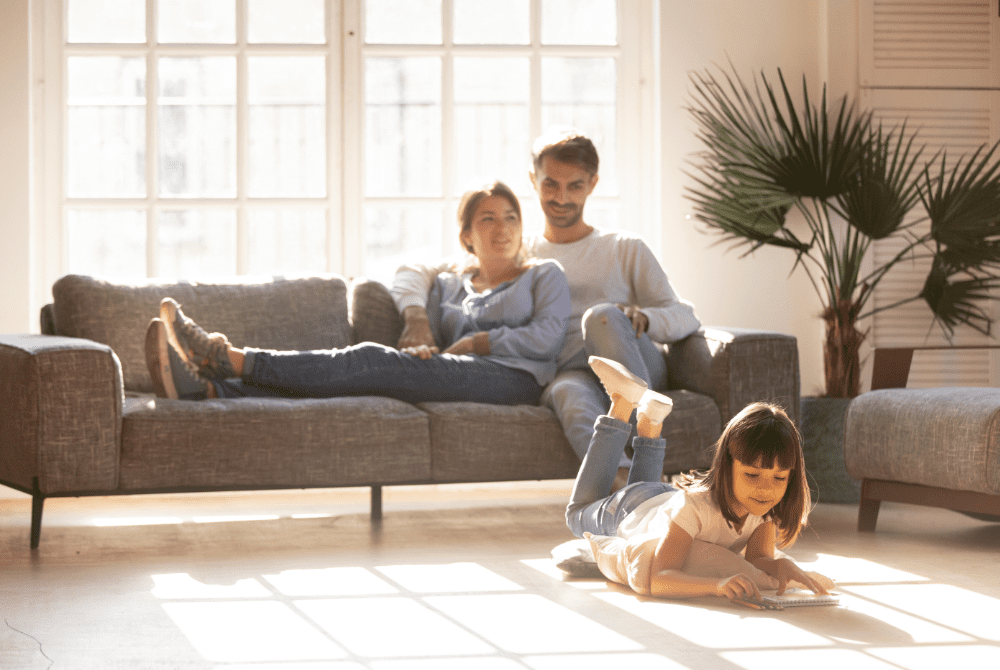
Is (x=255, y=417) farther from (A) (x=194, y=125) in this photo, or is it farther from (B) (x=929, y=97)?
(B) (x=929, y=97)

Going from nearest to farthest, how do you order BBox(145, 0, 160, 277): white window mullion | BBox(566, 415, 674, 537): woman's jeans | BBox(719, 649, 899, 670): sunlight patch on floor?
BBox(719, 649, 899, 670): sunlight patch on floor
BBox(566, 415, 674, 537): woman's jeans
BBox(145, 0, 160, 277): white window mullion

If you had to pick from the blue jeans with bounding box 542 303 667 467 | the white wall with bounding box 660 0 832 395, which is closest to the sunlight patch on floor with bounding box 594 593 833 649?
the blue jeans with bounding box 542 303 667 467

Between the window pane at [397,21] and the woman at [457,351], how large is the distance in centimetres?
107

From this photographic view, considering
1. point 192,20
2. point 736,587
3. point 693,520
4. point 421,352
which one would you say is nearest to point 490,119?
point 192,20

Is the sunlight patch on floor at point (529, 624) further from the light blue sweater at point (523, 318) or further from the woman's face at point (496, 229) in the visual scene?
the woman's face at point (496, 229)

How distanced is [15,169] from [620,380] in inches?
94.8

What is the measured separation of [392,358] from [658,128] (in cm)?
154

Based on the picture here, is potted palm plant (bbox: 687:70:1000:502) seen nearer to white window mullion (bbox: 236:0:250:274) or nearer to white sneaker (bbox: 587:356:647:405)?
white sneaker (bbox: 587:356:647:405)

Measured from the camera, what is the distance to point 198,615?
1862 millimetres

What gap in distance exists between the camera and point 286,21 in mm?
3811

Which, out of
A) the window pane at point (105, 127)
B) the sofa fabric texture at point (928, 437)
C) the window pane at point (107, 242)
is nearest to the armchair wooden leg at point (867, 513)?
the sofa fabric texture at point (928, 437)

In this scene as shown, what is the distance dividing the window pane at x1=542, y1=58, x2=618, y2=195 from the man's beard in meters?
0.75

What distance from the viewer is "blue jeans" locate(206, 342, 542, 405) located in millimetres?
2766

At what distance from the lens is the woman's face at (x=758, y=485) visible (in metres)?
1.81
